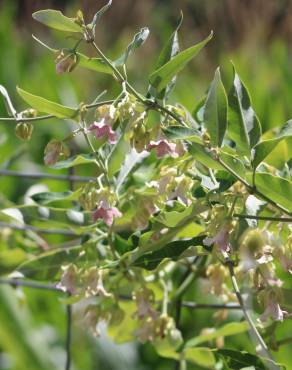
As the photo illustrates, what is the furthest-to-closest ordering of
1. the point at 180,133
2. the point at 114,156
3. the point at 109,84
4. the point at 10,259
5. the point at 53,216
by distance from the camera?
the point at 109,84 → the point at 114,156 → the point at 10,259 → the point at 53,216 → the point at 180,133

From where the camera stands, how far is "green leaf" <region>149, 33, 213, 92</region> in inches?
22.5

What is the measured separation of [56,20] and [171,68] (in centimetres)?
8

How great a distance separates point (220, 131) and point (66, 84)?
2.74m

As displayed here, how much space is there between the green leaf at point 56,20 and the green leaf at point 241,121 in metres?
0.11

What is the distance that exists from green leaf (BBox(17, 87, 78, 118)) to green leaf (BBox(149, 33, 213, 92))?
0.20ft

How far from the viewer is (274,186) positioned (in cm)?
58

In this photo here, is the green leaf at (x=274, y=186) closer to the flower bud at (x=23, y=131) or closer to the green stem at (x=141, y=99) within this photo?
the green stem at (x=141, y=99)

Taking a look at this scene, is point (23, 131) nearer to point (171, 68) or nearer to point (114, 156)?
point (171, 68)

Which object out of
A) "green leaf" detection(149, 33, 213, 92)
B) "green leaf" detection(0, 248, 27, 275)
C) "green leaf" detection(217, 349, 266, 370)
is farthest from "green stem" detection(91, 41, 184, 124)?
"green leaf" detection(0, 248, 27, 275)

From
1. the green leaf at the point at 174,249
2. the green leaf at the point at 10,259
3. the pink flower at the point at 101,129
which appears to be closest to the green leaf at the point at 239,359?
the green leaf at the point at 174,249

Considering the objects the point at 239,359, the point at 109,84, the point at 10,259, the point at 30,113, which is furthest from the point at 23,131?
the point at 109,84

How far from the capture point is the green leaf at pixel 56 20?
1.87ft

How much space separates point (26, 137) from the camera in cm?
64

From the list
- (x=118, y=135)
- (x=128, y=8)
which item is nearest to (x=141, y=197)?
(x=118, y=135)
